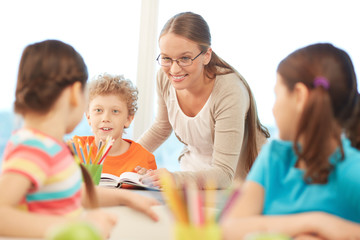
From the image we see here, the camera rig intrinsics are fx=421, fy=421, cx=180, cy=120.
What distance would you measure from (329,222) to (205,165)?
1216 mm

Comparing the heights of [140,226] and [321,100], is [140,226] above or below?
below

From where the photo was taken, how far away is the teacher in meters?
1.78

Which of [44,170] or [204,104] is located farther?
[204,104]

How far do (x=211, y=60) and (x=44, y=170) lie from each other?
1.36 m

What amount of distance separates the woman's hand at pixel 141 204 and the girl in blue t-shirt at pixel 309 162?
0.23 metres

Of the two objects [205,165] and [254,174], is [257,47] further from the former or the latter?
[254,174]

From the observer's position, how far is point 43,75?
2.70ft

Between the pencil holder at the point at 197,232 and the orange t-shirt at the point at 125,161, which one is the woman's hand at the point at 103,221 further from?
the orange t-shirt at the point at 125,161

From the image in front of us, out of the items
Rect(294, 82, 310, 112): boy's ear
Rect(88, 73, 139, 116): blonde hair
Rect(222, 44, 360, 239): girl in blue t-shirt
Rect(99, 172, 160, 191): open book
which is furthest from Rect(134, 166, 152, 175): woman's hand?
Rect(294, 82, 310, 112): boy's ear

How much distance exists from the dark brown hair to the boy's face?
1.02m

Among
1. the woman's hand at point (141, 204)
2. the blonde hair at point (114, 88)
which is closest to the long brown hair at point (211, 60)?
the blonde hair at point (114, 88)

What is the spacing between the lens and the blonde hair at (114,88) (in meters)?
1.86

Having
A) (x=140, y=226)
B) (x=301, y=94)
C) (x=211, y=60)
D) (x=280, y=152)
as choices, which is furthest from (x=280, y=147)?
(x=211, y=60)

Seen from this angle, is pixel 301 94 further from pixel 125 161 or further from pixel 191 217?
pixel 125 161
